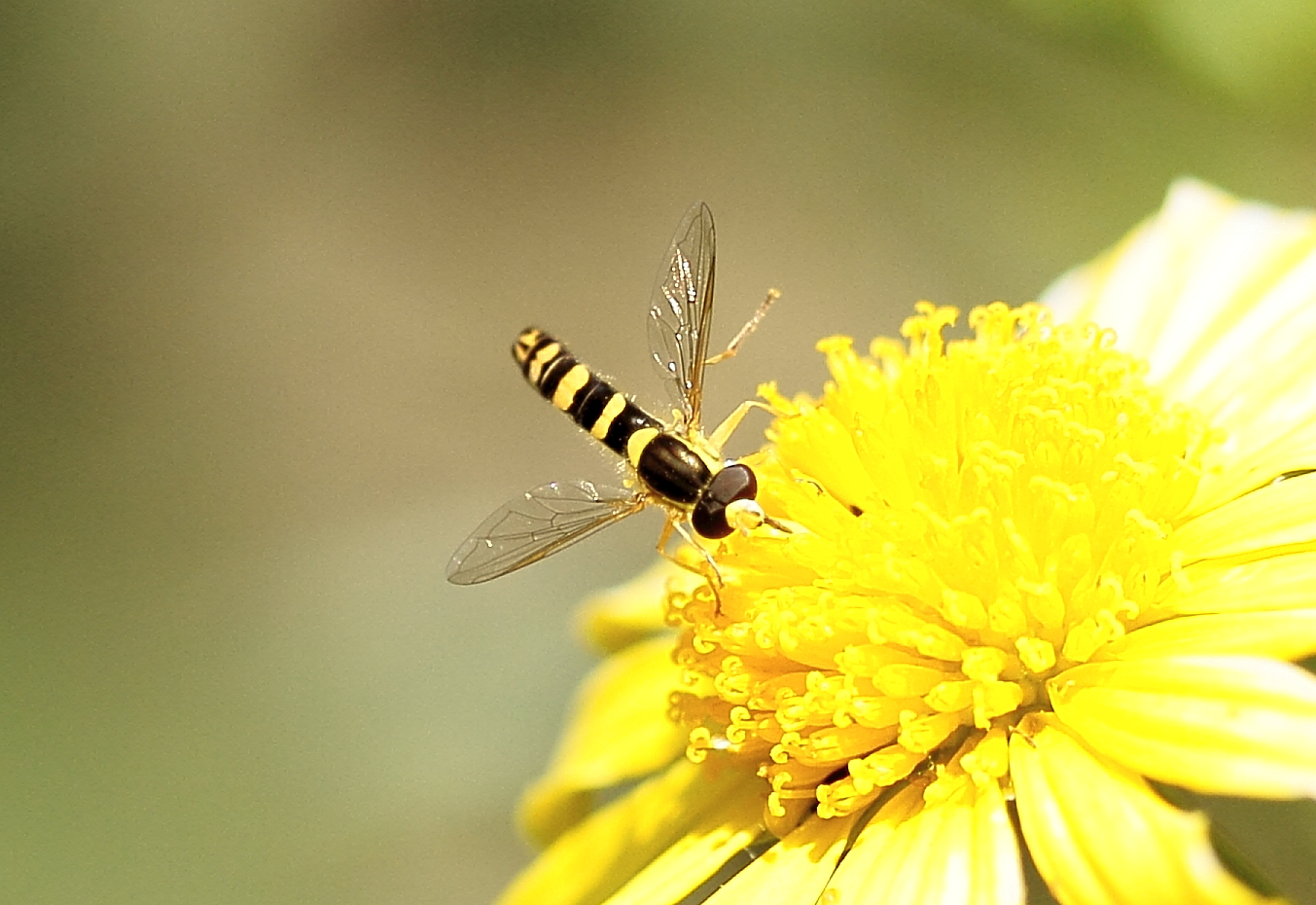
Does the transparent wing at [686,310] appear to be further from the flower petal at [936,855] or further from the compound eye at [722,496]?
the flower petal at [936,855]

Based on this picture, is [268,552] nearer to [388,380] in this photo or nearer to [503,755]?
[388,380]

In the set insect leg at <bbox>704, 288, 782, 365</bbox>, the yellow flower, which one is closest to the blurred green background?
insect leg at <bbox>704, 288, 782, 365</bbox>

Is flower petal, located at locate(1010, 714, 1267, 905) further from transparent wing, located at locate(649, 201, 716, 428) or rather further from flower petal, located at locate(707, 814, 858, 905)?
transparent wing, located at locate(649, 201, 716, 428)

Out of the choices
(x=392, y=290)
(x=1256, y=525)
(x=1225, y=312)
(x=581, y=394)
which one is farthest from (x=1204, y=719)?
(x=392, y=290)

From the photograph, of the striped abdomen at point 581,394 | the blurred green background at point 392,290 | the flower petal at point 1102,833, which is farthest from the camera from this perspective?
the blurred green background at point 392,290

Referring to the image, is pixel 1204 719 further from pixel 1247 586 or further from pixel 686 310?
pixel 686 310

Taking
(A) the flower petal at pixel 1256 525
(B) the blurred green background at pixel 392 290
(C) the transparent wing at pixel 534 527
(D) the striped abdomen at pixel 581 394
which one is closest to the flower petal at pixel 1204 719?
(A) the flower petal at pixel 1256 525

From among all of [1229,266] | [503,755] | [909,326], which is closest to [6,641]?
[503,755]
